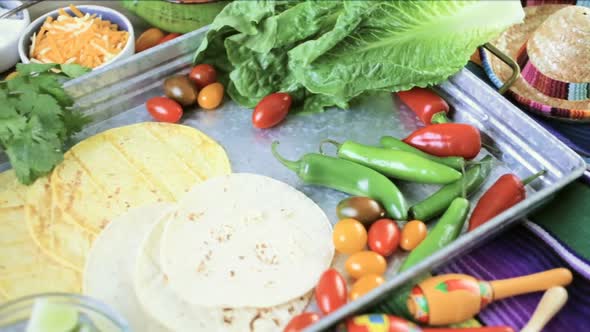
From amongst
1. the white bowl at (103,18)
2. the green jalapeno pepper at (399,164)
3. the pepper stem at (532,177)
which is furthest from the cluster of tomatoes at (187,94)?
the pepper stem at (532,177)

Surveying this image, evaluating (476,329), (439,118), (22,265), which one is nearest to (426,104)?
(439,118)

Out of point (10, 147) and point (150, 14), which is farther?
point (150, 14)

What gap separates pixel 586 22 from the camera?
2432mm

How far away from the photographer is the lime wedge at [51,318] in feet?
5.52

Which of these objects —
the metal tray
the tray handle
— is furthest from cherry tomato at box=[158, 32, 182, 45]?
the tray handle

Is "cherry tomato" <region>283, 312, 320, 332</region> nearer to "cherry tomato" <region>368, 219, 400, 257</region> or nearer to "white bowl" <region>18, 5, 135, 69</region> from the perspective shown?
"cherry tomato" <region>368, 219, 400, 257</region>

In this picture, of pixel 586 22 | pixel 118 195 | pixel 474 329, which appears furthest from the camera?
A: pixel 586 22

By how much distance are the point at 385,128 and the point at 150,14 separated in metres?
1.16

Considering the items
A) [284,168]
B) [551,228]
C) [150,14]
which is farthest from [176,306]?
[150,14]

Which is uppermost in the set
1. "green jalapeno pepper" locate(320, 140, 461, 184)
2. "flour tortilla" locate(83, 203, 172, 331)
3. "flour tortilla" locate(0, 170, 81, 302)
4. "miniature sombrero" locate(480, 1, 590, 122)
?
"miniature sombrero" locate(480, 1, 590, 122)

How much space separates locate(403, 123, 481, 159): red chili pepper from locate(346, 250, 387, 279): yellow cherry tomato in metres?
0.52

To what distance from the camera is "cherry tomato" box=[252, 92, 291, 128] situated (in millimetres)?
2447

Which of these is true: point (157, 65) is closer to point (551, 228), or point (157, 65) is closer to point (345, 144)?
Answer: point (345, 144)

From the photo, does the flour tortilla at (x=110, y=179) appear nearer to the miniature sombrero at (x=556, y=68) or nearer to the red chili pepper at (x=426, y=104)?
the red chili pepper at (x=426, y=104)
